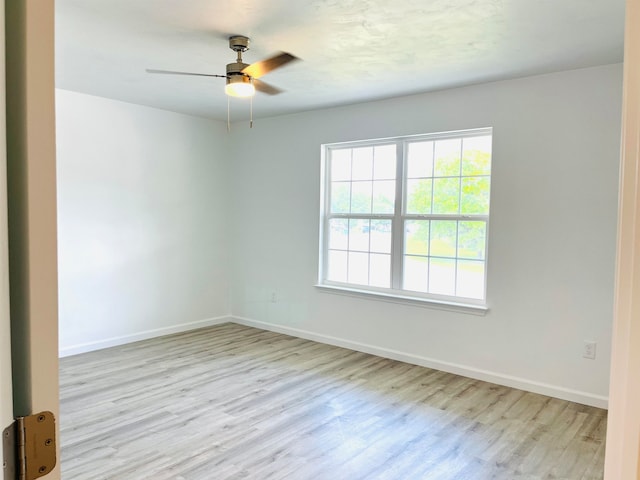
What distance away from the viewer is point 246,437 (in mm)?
2807

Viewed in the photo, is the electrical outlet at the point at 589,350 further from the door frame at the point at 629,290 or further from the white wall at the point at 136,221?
the white wall at the point at 136,221

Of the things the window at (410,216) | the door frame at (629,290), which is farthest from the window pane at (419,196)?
the door frame at (629,290)

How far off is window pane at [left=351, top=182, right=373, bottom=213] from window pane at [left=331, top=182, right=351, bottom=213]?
2.6 inches

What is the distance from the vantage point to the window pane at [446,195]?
404 centimetres

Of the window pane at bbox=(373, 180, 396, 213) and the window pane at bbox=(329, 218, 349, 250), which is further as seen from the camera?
the window pane at bbox=(329, 218, 349, 250)

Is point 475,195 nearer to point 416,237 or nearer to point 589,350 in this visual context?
point 416,237

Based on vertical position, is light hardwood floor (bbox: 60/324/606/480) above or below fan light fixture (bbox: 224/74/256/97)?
below

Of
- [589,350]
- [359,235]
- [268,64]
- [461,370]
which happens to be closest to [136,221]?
[359,235]

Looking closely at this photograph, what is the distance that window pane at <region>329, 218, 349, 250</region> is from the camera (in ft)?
16.0

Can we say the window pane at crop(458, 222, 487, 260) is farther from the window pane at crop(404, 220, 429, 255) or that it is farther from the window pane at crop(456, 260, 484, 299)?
the window pane at crop(404, 220, 429, 255)

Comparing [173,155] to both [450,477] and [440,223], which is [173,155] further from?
[450,477]

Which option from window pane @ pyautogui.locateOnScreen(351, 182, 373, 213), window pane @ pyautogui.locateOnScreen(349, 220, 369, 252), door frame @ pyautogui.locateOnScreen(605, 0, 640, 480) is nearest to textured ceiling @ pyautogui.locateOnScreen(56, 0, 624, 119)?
window pane @ pyautogui.locateOnScreen(351, 182, 373, 213)

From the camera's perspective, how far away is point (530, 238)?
142 inches

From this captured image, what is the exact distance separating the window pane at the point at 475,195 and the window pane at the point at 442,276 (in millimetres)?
512
